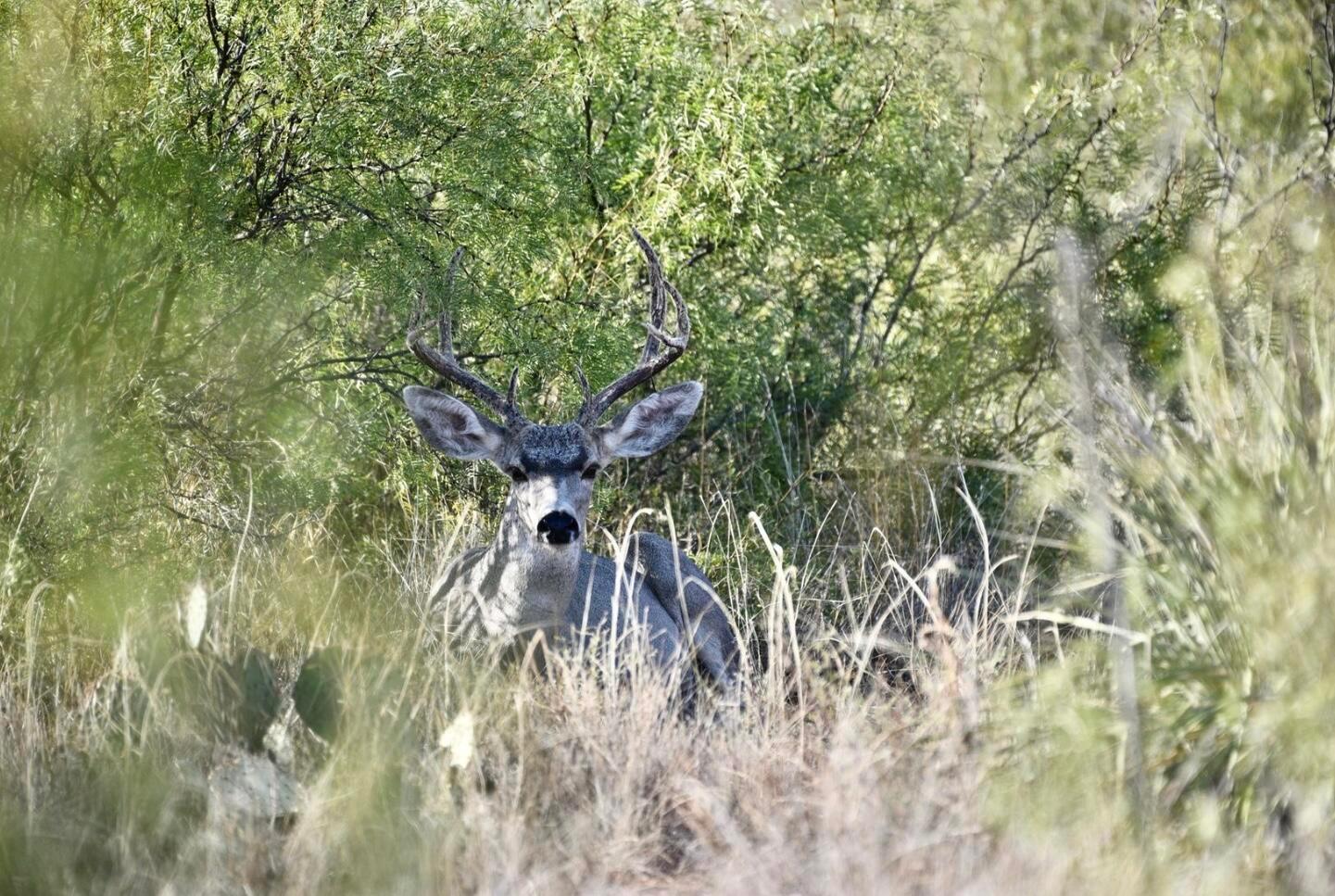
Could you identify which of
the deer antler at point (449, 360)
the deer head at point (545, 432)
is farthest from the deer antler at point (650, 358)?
the deer antler at point (449, 360)

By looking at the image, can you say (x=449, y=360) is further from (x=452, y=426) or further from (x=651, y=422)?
(x=651, y=422)

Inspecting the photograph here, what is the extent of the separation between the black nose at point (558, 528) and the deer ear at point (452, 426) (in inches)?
25.0

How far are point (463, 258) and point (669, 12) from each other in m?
2.03

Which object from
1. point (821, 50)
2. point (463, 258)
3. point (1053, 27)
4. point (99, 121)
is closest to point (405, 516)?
point (463, 258)

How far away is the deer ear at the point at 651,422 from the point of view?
718cm

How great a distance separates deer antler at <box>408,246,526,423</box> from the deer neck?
1.59 ft

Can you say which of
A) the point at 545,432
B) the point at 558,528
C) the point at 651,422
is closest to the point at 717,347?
the point at 651,422

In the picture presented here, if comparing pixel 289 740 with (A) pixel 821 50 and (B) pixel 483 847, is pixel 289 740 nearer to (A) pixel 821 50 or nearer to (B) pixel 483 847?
(B) pixel 483 847

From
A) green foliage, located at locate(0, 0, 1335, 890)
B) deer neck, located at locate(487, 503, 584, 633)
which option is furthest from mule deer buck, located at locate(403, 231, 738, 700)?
green foliage, located at locate(0, 0, 1335, 890)

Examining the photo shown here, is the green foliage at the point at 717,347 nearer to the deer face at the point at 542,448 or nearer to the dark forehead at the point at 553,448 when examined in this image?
the deer face at the point at 542,448

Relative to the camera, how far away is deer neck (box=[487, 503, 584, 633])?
6.61 meters

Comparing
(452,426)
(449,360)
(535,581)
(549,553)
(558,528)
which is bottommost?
(535,581)

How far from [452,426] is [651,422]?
90 centimetres

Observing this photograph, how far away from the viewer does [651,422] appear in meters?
7.34
